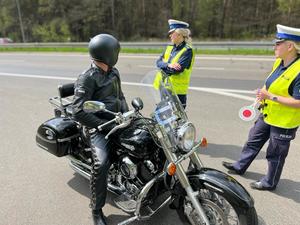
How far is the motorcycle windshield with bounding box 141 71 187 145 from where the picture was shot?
8.09ft

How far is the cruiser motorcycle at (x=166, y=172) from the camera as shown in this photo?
2.44 m

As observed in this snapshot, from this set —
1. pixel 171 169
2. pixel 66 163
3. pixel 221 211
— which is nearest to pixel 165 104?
pixel 171 169

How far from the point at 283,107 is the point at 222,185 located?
1.26 meters

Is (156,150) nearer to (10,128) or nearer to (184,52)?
(184,52)

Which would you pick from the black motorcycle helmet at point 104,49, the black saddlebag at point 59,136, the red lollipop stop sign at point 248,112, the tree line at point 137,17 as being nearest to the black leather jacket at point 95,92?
the black motorcycle helmet at point 104,49

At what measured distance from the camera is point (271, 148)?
3.35m

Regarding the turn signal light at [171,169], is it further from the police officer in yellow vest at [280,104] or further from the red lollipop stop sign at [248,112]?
the red lollipop stop sign at [248,112]

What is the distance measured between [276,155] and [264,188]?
1.52 ft

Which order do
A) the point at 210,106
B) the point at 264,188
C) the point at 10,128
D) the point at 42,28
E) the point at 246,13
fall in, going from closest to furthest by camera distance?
the point at 264,188 → the point at 10,128 → the point at 210,106 → the point at 246,13 → the point at 42,28

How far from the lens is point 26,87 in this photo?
9.04 meters

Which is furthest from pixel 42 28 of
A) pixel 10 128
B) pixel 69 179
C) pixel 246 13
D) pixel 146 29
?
pixel 69 179

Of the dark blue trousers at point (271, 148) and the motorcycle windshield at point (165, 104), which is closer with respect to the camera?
the motorcycle windshield at point (165, 104)

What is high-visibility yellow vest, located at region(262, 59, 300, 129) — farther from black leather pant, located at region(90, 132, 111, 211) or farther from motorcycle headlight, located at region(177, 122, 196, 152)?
black leather pant, located at region(90, 132, 111, 211)

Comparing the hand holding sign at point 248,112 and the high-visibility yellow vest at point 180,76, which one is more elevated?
the high-visibility yellow vest at point 180,76
